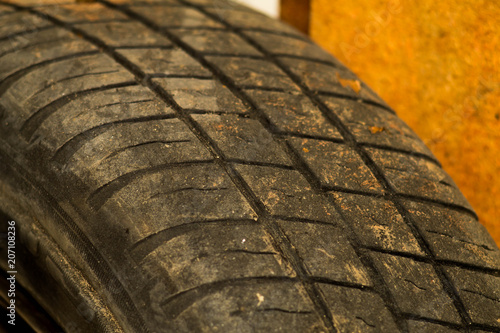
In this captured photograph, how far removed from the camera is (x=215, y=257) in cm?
71

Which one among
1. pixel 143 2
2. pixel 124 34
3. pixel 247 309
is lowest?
pixel 247 309

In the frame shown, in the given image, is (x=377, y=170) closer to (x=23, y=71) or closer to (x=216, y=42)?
(x=216, y=42)

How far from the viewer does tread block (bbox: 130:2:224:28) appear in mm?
1207

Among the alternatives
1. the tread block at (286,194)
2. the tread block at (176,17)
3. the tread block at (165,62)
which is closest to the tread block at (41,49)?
the tread block at (165,62)

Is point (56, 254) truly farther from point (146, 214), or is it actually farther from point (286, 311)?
point (286, 311)

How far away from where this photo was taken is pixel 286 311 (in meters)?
0.67

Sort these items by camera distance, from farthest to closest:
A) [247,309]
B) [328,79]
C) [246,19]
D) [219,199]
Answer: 1. [246,19]
2. [328,79]
3. [219,199]
4. [247,309]

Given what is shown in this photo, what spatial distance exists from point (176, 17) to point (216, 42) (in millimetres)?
173

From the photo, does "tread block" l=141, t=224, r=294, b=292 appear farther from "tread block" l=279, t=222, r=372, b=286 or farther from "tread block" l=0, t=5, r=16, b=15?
"tread block" l=0, t=5, r=16, b=15

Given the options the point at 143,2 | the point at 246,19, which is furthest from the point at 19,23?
the point at 246,19

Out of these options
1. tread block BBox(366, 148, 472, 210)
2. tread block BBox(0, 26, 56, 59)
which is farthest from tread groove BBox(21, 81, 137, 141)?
tread block BBox(366, 148, 472, 210)

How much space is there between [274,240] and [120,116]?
14.8 inches

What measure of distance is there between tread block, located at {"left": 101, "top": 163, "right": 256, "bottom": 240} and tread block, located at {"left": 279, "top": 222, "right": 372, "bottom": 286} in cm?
8

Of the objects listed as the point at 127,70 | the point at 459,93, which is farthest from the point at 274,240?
the point at 459,93
